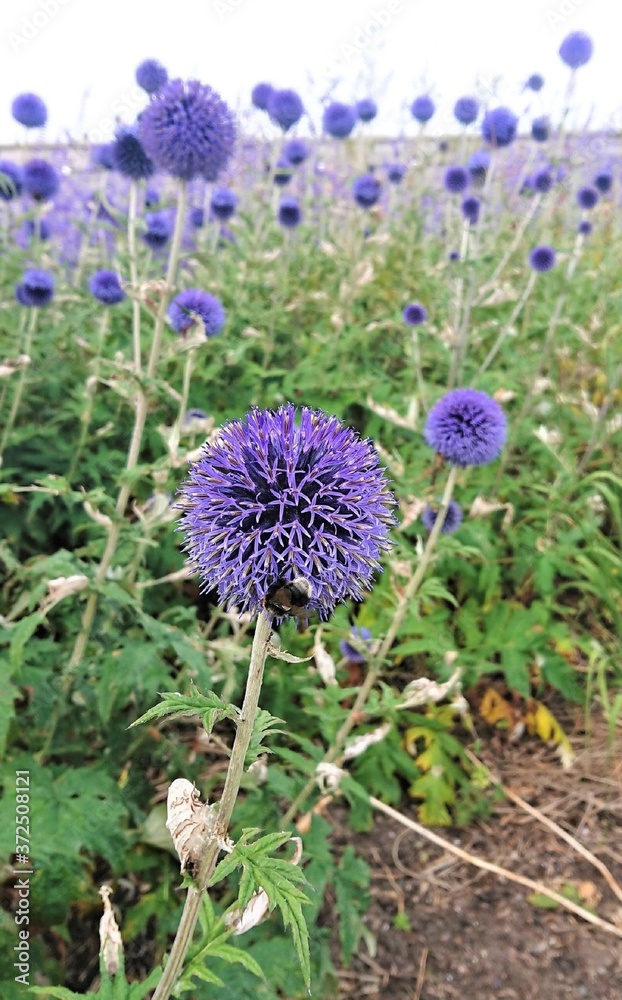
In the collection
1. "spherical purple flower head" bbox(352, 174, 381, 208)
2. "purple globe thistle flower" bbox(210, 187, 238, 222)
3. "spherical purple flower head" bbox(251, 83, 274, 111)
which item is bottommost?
"purple globe thistle flower" bbox(210, 187, 238, 222)

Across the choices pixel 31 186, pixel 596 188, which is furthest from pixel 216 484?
pixel 596 188

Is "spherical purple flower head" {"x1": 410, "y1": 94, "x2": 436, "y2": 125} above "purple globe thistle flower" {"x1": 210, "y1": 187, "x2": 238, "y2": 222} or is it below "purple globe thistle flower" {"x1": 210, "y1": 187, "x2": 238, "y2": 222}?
above

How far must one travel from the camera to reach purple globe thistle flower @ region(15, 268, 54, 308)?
3189mm

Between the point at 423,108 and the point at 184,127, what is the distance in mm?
3167

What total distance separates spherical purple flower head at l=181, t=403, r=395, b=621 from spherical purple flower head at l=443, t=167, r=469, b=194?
155 inches

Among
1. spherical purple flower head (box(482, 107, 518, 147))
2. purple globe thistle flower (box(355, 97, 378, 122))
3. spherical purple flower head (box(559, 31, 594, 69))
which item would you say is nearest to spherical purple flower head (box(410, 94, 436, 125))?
purple globe thistle flower (box(355, 97, 378, 122))

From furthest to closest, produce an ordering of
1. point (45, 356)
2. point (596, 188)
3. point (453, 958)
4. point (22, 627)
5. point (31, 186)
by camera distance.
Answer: point (596, 188) < point (31, 186) < point (45, 356) < point (453, 958) < point (22, 627)

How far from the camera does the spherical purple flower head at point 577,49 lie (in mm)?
4047

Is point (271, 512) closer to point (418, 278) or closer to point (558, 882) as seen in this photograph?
point (558, 882)

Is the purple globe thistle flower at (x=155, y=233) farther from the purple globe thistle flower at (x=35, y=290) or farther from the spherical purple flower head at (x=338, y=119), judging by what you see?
the spherical purple flower head at (x=338, y=119)

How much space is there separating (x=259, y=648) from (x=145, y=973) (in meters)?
1.58

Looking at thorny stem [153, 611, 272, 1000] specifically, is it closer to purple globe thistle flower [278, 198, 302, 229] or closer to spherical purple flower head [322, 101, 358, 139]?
purple globe thistle flower [278, 198, 302, 229]

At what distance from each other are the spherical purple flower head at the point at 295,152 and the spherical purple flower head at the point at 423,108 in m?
0.98

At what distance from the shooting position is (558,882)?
2410 millimetres
